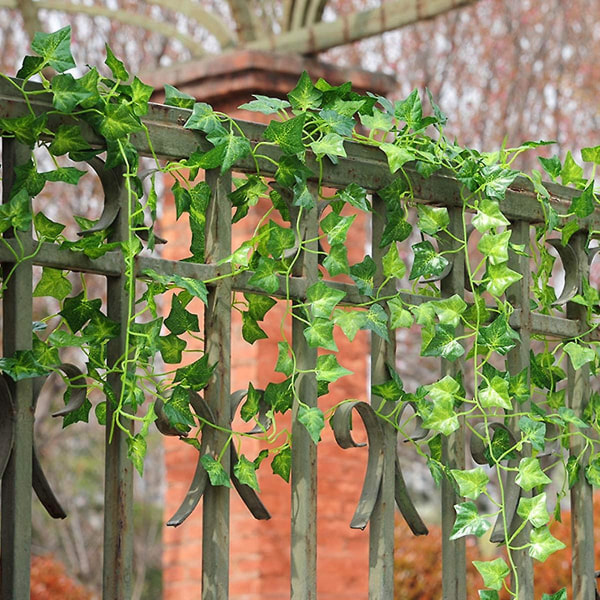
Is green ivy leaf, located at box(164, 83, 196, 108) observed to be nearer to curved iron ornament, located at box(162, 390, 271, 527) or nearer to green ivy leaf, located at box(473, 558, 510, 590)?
curved iron ornament, located at box(162, 390, 271, 527)

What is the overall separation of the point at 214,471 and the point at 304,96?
61 cm

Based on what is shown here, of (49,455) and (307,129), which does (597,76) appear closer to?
(49,455)

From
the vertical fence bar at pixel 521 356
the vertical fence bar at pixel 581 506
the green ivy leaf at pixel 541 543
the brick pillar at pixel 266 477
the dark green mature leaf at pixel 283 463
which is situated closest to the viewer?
the dark green mature leaf at pixel 283 463

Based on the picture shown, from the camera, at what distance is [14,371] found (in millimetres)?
1413

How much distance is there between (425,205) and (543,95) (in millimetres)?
7368

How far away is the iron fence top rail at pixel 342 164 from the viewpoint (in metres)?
1.49

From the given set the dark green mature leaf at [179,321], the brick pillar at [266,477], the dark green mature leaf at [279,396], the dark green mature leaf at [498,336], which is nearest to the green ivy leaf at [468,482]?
the dark green mature leaf at [498,336]

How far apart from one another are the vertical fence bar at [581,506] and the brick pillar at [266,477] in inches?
83.7

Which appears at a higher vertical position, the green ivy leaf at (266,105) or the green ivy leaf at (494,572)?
the green ivy leaf at (266,105)

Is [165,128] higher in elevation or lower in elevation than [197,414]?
higher

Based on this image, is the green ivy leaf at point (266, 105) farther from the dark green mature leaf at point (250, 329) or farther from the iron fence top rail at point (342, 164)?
the dark green mature leaf at point (250, 329)

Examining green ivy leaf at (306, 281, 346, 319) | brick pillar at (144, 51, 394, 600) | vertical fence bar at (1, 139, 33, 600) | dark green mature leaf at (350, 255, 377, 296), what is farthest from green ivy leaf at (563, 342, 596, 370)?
brick pillar at (144, 51, 394, 600)

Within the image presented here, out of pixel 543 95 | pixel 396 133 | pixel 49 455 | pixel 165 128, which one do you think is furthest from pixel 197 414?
pixel 49 455

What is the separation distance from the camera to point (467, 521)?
70.4 inches
